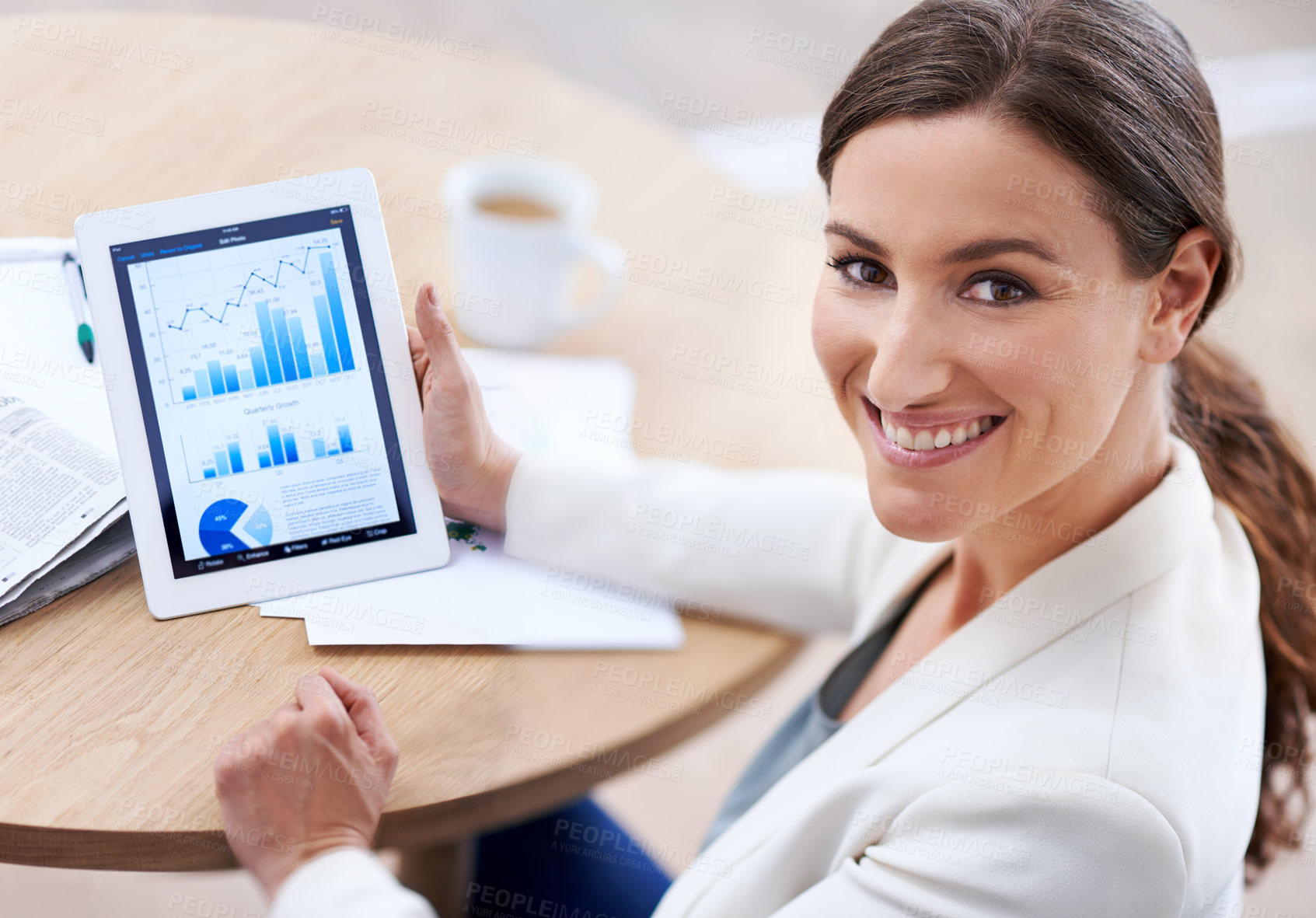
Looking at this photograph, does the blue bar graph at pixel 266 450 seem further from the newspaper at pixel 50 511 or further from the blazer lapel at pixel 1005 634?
the blazer lapel at pixel 1005 634

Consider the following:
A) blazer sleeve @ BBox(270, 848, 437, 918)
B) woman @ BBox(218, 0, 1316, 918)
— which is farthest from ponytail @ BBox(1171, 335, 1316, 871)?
blazer sleeve @ BBox(270, 848, 437, 918)

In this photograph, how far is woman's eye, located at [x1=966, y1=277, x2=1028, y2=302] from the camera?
0.78m

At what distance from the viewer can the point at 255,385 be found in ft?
2.89

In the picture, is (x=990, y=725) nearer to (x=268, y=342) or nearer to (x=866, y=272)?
(x=866, y=272)

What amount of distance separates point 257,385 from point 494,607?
26 centimetres

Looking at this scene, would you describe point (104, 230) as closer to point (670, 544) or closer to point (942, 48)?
point (670, 544)

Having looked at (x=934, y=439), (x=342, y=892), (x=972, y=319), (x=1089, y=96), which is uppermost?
(x=1089, y=96)

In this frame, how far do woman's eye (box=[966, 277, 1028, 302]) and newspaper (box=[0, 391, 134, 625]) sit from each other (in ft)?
2.23

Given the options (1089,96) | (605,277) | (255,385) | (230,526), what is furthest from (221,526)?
(1089,96)

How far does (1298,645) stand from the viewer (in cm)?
102

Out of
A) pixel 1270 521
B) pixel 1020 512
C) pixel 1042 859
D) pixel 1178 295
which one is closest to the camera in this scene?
pixel 1042 859

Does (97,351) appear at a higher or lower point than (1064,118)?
lower

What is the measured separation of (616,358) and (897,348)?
1.39 feet

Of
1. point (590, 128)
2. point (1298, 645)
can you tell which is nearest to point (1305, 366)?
point (1298, 645)
